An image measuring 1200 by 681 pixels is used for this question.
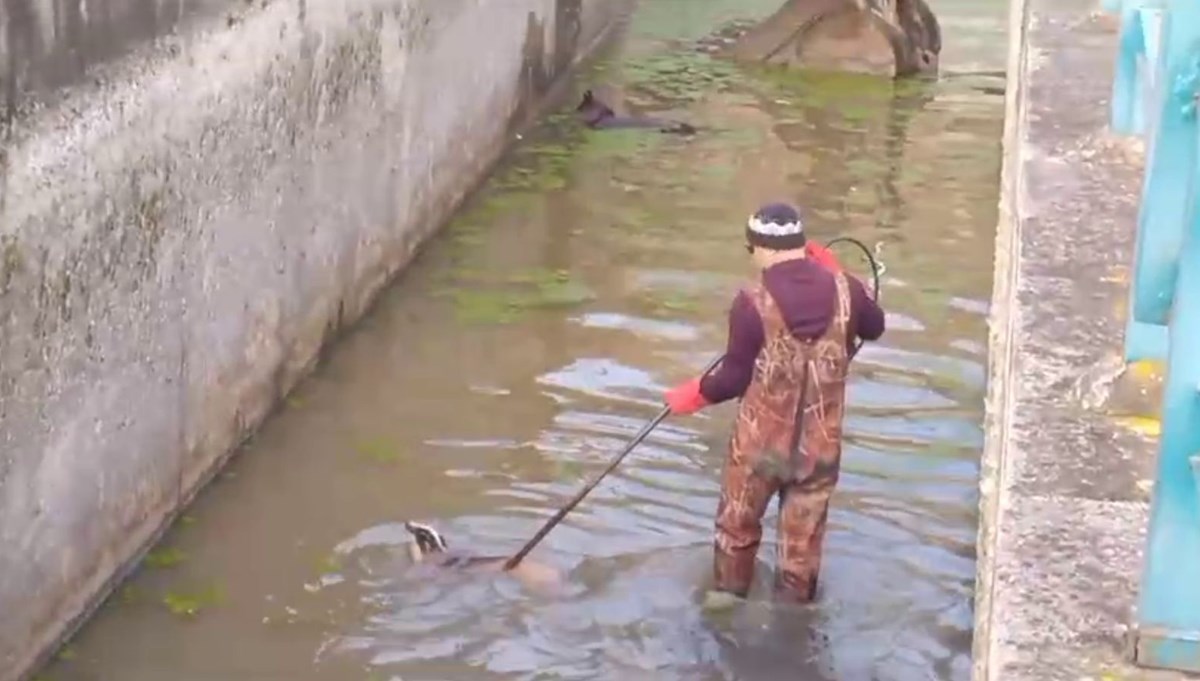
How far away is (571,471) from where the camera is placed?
7719 millimetres


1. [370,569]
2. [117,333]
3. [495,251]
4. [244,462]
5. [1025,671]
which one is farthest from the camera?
[495,251]

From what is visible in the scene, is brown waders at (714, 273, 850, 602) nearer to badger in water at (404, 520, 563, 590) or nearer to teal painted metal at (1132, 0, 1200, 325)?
badger in water at (404, 520, 563, 590)

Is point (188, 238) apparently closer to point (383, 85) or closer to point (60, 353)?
point (60, 353)

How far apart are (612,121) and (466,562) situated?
699 cm

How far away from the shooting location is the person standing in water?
5957 mm

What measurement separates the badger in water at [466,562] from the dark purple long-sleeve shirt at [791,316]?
1.08m

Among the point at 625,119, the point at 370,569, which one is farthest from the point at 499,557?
the point at 625,119

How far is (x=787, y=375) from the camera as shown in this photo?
238 inches

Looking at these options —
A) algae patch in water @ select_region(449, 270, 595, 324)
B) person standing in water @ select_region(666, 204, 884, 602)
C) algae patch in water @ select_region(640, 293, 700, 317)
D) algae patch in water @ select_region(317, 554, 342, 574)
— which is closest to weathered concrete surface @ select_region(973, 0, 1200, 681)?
person standing in water @ select_region(666, 204, 884, 602)

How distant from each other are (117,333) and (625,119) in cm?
753

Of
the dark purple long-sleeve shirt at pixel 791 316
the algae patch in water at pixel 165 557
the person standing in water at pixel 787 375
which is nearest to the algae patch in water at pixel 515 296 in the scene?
the algae patch in water at pixel 165 557

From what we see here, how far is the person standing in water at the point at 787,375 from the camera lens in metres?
5.96

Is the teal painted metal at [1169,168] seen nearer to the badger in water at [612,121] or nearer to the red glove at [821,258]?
the red glove at [821,258]

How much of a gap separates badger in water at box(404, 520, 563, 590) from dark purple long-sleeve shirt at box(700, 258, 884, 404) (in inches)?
42.5
